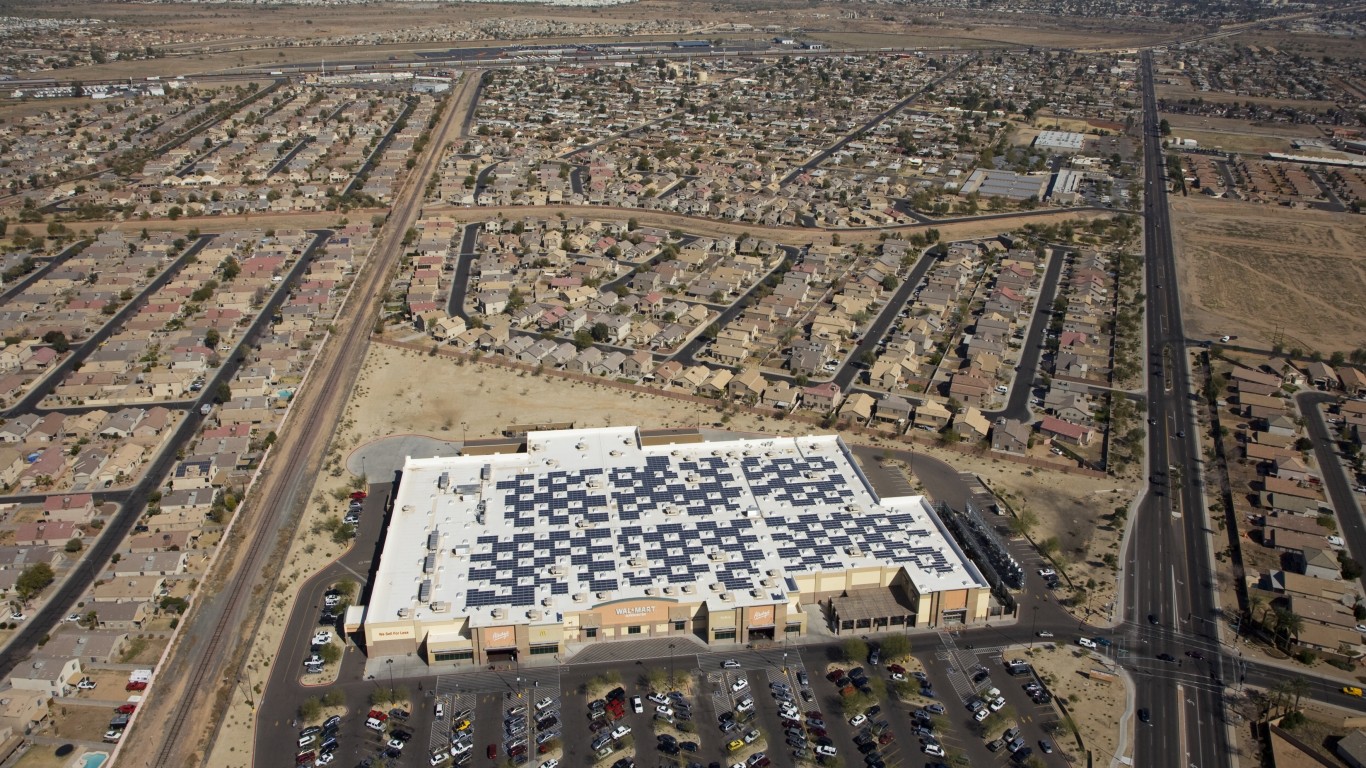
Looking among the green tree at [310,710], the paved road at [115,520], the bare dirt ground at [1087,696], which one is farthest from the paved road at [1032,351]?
the paved road at [115,520]

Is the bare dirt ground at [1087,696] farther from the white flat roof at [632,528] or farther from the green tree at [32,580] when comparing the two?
the green tree at [32,580]

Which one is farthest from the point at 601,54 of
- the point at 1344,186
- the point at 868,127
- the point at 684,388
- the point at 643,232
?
the point at 684,388

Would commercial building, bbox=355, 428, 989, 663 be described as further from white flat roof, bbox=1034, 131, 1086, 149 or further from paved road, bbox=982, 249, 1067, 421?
white flat roof, bbox=1034, 131, 1086, 149

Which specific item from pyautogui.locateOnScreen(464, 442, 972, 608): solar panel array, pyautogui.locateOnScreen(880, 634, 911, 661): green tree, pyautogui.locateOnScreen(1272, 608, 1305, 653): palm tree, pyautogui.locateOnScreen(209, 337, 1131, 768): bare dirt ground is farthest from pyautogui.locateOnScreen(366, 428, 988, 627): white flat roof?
pyautogui.locateOnScreen(1272, 608, 1305, 653): palm tree

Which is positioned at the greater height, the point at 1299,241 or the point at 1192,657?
the point at 1299,241

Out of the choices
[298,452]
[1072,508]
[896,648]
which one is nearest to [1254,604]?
[1072,508]

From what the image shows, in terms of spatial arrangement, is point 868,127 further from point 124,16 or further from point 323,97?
point 124,16
